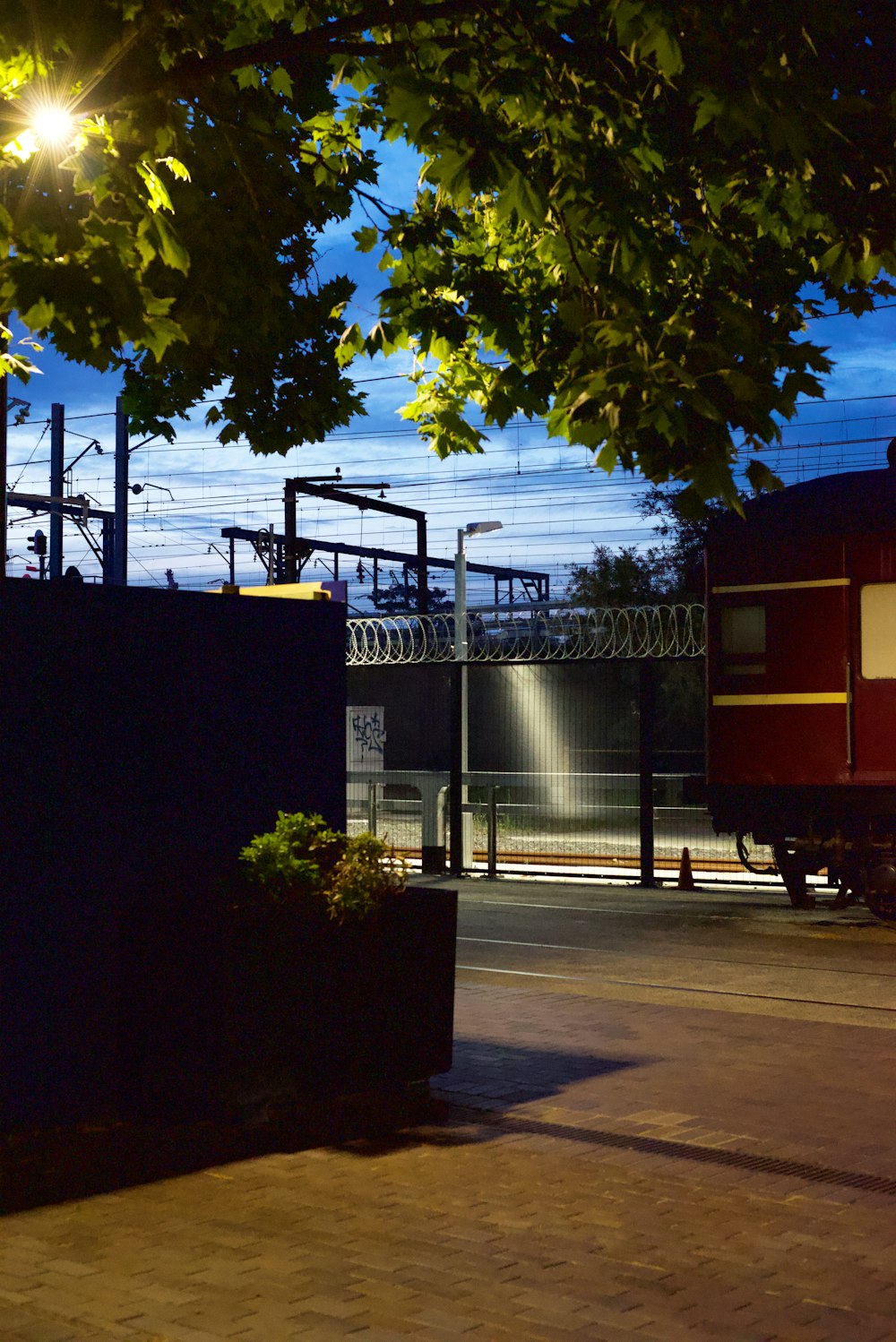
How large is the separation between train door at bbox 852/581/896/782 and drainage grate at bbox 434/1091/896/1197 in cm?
767

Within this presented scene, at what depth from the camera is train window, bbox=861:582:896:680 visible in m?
14.1

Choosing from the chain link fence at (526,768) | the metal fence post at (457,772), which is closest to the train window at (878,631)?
the chain link fence at (526,768)

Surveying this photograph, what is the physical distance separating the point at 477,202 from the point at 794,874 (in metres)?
8.08

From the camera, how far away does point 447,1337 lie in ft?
14.8

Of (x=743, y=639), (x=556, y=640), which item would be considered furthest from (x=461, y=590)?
(x=743, y=639)

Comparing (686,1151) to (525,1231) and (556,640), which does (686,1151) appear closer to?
(525,1231)

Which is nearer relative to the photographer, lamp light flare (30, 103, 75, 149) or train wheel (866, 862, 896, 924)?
lamp light flare (30, 103, 75, 149)

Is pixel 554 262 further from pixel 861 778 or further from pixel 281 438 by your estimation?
pixel 861 778

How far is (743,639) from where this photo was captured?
15195 mm

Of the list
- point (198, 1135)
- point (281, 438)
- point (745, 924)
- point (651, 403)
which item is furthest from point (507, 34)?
point (745, 924)

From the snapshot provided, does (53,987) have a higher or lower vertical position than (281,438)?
lower

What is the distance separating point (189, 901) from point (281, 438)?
11.5 ft

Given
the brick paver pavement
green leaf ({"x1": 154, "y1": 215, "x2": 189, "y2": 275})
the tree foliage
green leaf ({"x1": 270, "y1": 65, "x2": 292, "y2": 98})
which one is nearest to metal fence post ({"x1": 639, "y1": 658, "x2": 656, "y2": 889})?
the tree foliage

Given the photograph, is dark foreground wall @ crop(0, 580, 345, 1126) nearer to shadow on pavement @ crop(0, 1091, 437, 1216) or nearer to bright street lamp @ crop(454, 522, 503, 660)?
shadow on pavement @ crop(0, 1091, 437, 1216)
